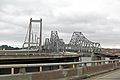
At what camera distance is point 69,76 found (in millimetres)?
17281

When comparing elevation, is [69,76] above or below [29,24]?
below

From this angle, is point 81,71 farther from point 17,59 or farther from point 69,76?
point 17,59

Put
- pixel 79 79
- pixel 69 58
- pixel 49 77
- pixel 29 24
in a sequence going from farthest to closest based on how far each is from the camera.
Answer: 1. pixel 29 24
2. pixel 69 58
3. pixel 79 79
4. pixel 49 77

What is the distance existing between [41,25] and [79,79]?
104 m

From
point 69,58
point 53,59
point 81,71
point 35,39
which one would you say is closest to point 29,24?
point 35,39

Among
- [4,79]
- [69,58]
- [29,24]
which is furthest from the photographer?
[29,24]

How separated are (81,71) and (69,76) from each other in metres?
2.38

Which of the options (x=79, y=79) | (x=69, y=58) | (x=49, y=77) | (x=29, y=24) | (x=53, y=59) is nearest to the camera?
(x=49, y=77)

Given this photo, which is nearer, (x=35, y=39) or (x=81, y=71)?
(x=81, y=71)

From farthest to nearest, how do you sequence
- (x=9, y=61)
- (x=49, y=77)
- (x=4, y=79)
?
1. (x=9, y=61)
2. (x=49, y=77)
3. (x=4, y=79)

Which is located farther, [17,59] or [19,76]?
[17,59]

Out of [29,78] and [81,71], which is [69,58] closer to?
[81,71]

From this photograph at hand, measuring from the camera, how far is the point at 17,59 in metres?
60.2

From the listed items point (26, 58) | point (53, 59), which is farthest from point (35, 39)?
point (26, 58)
